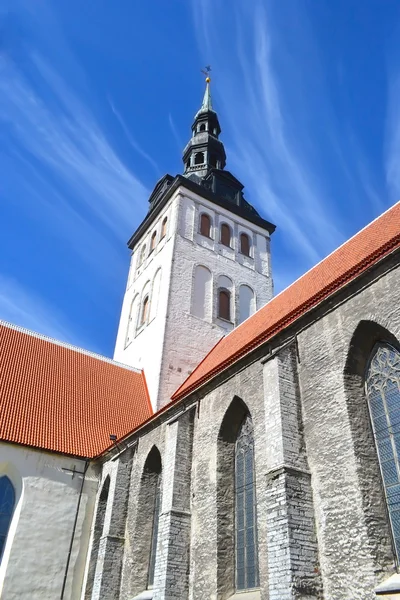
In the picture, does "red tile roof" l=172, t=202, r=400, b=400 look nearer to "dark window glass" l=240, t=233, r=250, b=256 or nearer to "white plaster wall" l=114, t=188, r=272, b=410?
"white plaster wall" l=114, t=188, r=272, b=410

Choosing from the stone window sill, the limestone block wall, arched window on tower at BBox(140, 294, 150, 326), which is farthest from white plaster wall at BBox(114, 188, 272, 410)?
the limestone block wall

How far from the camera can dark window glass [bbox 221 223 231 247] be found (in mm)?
21331

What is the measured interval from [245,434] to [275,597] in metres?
3.30

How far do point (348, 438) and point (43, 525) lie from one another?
26.7 feet

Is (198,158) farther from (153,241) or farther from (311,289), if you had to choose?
(311,289)

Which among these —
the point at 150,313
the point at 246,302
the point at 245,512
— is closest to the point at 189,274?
the point at 150,313

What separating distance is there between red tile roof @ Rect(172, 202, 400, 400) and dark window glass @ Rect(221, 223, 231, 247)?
6.40 m

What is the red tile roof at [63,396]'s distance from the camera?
499 inches

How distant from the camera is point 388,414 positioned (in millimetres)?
6586

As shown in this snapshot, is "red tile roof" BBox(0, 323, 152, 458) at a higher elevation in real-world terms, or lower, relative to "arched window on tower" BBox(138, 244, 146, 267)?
lower

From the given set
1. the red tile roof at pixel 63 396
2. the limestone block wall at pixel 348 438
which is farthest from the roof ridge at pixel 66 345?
the limestone block wall at pixel 348 438

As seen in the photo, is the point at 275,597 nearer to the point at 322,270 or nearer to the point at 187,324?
the point at 322,270

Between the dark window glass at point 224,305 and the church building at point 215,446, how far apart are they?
5 centimetres

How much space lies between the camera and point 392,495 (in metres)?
6.11
